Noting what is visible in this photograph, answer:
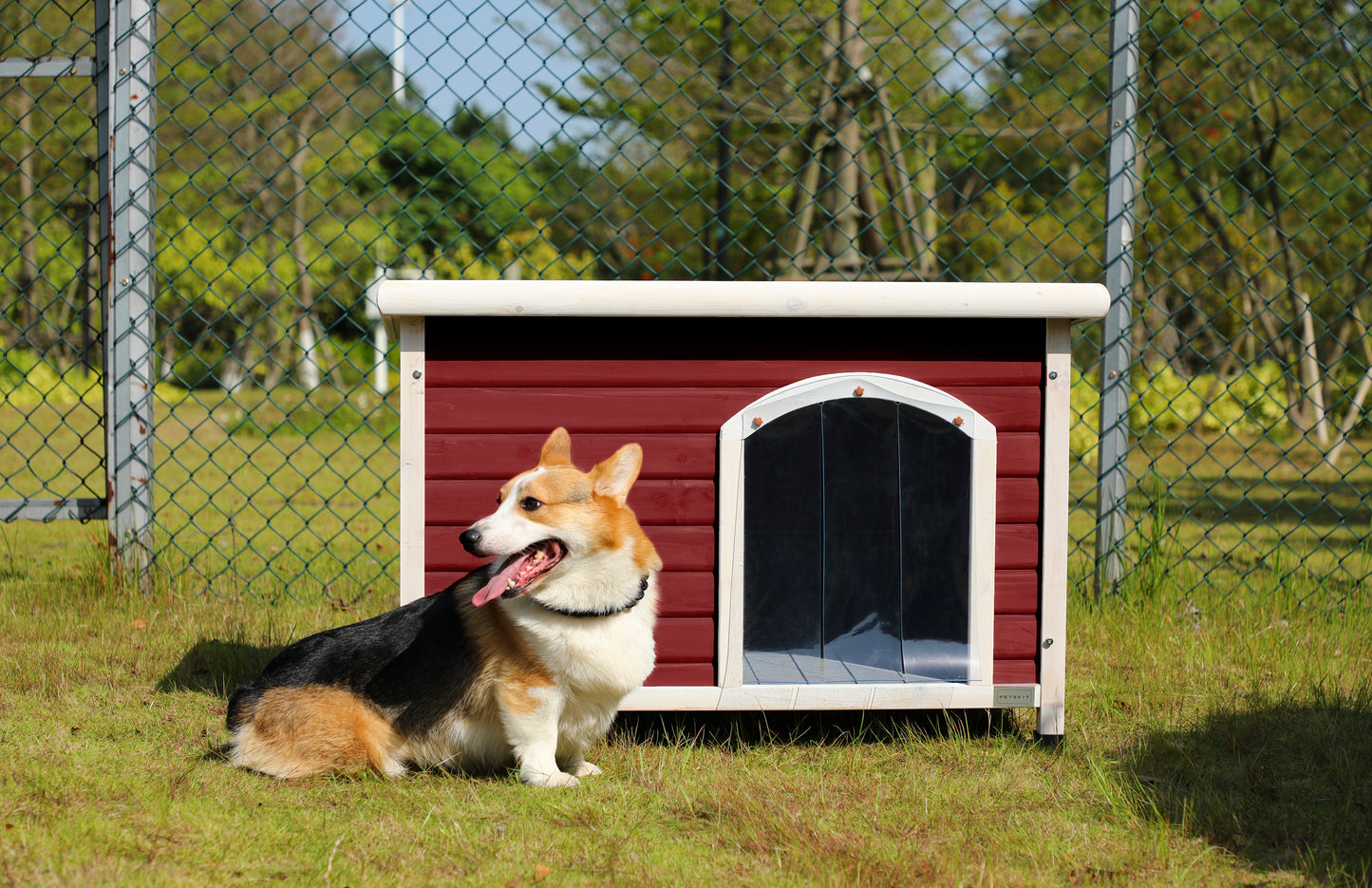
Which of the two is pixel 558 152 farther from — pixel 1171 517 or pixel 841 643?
pixel 841 643

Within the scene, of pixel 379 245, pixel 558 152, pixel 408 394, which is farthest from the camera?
pixel 379 245

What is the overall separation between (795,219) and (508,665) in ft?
11.9

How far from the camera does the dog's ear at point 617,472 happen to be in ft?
7.73

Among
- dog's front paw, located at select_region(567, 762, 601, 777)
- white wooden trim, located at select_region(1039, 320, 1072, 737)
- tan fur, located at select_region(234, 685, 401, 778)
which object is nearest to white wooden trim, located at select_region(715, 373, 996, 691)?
white wooden trim, located at select_region(1039, 320, 1072, 737)

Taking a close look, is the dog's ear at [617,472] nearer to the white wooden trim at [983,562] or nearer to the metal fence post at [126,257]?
the white wooden trim at [983,562]

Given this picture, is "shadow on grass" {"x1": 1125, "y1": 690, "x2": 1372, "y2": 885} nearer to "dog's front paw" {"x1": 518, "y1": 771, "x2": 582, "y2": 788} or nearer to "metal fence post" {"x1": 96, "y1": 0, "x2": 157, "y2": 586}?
"dog's front paw" {"x1": 518, "y1": 771, "x2": 582, "y2": 788}

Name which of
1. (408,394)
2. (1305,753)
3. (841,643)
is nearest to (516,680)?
(408,394)

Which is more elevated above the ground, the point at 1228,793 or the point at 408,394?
the point at 408,394

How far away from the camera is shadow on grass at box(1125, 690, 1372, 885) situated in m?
2.09

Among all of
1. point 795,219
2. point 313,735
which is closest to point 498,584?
point 313,735

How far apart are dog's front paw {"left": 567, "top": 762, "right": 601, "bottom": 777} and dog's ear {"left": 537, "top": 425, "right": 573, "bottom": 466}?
2.33ft

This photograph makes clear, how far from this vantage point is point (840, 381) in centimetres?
259

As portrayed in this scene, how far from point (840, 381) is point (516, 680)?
1.03m

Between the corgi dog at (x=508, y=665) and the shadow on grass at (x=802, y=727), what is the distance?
36 cm
